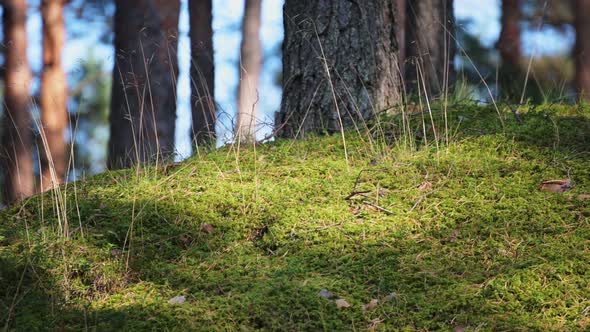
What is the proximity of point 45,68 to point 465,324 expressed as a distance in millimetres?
9100

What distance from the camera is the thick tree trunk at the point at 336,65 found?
4.88m

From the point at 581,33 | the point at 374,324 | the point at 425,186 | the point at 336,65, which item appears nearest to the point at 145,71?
the point at 336,65

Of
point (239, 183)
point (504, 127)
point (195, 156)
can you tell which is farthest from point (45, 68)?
point (504, 127)

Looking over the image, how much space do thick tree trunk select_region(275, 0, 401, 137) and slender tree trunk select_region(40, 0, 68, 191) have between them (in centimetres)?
571

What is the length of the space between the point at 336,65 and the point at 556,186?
2036 mm

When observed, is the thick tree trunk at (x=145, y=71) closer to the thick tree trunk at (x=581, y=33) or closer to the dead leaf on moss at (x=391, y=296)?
the dead leaf on moss at (x=391, y=296)

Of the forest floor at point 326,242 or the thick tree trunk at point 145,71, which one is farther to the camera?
the thick tree trunk at point 145,71

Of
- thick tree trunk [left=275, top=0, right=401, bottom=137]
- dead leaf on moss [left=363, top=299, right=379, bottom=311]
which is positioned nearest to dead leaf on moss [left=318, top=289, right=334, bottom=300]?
dead leaf on moss [left=363, top=299, right=379, bottom=311]

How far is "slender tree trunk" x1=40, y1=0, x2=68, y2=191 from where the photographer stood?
31.3 feet

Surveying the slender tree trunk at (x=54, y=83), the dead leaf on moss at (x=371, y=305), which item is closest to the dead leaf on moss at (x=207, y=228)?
the dead leaf on moss at (x=371, y=305)

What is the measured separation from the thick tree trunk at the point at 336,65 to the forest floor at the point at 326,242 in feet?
2.22

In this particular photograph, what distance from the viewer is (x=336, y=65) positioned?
16.0 ft

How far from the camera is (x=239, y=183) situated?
3.82 metres

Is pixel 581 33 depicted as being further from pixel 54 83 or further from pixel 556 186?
pixel 54 83
